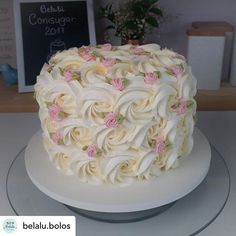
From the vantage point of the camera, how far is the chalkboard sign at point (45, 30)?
44.9 inches

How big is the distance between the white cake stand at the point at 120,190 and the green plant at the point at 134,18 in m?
0.48

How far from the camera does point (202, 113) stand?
111 cm

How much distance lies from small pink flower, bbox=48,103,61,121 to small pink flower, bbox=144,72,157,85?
0.17m

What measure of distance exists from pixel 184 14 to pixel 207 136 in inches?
17.1

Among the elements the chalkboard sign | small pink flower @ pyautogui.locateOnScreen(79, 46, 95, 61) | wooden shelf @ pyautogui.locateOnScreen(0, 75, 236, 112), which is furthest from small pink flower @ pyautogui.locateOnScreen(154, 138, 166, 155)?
the chalkboard sign

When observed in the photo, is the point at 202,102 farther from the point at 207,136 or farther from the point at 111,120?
the point at 111,120

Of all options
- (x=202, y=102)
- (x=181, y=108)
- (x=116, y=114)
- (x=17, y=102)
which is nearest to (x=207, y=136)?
(x=202, y=102)

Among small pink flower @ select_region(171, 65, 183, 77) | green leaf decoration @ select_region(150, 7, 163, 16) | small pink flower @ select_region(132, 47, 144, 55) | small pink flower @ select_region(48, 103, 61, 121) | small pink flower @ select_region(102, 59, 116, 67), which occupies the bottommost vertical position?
small pink flower @ select_region(48, 103, 61, 121)

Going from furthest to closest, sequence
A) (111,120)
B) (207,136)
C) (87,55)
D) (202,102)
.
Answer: (202,102) → (207,136) → (87,55) → (111,120)

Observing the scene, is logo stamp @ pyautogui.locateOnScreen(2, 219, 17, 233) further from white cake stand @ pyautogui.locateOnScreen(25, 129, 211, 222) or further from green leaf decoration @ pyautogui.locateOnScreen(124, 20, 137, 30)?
green leaf decoration @ pyautogui.locateOnScreen(124, 20, 137, 30)

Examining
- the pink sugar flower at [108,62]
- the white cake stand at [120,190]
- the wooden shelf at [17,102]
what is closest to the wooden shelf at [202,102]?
the wooden shelf at [17,102]

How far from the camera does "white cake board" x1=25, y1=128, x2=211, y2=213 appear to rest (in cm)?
63

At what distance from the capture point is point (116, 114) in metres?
0.63

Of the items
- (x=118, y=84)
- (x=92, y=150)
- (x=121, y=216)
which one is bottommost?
(x=121, y=216)
